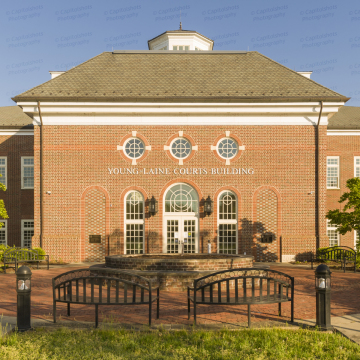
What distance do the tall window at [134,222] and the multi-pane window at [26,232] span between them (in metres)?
8.41

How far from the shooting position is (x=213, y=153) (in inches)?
754

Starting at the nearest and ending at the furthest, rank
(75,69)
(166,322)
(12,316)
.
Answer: (166,322) < (12,316) < (75,69)

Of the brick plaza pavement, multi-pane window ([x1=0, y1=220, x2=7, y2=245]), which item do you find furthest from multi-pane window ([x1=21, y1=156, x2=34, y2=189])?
the brick plaza pavement

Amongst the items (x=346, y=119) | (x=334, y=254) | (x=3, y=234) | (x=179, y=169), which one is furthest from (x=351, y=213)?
(x=3, y=234)

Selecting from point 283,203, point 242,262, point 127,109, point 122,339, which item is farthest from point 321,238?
point 122,339

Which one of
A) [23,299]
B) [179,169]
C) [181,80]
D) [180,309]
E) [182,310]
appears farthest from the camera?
[181,80]

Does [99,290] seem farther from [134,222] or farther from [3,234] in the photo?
[3,234]

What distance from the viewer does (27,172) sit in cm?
2420

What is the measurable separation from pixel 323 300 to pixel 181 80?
15.7m

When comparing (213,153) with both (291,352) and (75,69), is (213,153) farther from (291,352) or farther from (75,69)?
(291,352)

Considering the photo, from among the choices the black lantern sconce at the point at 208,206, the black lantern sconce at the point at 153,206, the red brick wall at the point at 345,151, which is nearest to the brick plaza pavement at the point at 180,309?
the black lantern sconce at the point at 208,206

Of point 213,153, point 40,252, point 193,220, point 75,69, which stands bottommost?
point 40,252

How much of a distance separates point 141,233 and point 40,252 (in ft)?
15.8

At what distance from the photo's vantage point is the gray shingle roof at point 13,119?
24.2 meters
